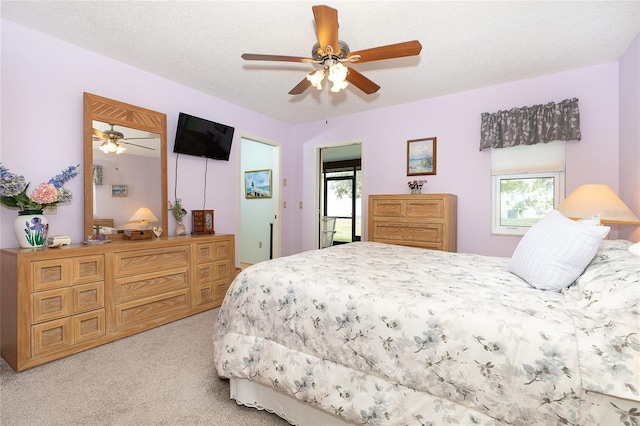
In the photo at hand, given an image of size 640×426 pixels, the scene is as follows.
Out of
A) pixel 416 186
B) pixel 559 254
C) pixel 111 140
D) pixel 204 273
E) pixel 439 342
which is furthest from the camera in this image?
pixel 416 186

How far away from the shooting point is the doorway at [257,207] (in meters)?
5.18

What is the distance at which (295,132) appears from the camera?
16.7 feet

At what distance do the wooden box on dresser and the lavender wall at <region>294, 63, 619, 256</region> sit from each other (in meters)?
2.36

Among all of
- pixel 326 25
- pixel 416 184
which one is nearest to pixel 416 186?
pixel 416 184

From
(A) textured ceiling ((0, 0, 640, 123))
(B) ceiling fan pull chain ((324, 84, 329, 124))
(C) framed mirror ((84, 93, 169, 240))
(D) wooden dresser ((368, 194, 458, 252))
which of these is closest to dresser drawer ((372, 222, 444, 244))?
(D) wooden dresser ((368, 194, 458, 252))

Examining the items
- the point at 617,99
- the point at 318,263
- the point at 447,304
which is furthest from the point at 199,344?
the point at 617,99

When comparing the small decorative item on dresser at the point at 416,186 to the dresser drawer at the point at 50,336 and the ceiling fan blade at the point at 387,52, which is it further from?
the dresser drawer at the point at 50,336

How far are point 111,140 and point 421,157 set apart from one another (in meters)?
3.56

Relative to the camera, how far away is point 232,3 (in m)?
2.04

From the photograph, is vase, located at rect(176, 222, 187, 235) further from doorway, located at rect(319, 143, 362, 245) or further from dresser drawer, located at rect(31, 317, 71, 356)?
doorway, located at rect(319, 143, 362, 245)

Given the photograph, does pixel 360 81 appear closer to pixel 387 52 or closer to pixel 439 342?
pixel 387 52

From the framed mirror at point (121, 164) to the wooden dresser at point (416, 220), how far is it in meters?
2.53

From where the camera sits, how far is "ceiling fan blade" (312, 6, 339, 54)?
5.66ft

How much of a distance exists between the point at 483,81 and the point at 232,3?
278 centimetres
